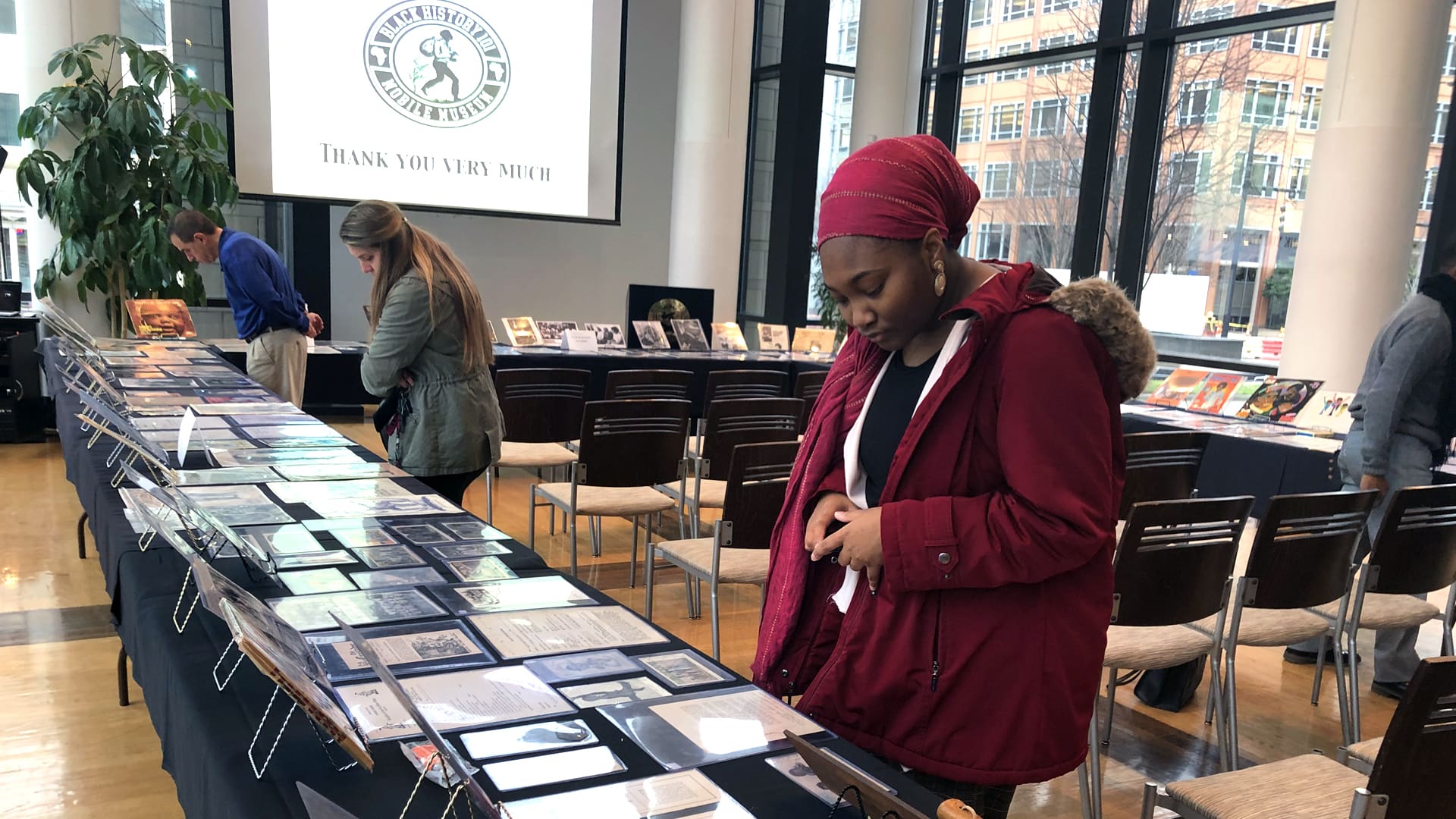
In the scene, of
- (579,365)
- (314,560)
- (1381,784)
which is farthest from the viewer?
(579,365)

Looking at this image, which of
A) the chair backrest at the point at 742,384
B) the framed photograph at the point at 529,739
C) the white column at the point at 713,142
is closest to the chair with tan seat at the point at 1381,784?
the framed photograph at the point at 529,739

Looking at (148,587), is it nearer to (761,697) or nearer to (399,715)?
(399,715)

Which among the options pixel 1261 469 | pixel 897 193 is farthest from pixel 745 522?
pixel 1261 469

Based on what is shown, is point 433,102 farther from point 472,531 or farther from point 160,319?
point 472,531

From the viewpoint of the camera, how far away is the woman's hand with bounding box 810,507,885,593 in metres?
1.14

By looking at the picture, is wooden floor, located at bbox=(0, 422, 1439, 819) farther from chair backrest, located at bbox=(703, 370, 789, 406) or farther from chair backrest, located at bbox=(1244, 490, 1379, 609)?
chair backrest, located at bbox=(703, 370, 789, 406)

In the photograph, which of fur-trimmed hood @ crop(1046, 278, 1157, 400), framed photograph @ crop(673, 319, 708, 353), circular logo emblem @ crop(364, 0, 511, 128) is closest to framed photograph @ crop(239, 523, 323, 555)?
fur-trimmed hood @ crop(1046, 278, 1157, 400)

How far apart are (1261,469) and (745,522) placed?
9.16 ft

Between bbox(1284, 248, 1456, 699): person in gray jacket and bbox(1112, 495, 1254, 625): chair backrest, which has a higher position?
bbox(1284, 248, 1456, 699): person in gray jacket

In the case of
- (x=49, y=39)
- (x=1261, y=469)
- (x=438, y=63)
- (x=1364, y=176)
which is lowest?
(x=1261, y=469)

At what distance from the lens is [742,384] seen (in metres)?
5.21

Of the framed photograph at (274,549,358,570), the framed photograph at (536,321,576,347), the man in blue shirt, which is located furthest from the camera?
the framed photograph at (536,321,576,347)

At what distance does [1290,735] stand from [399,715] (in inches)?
116

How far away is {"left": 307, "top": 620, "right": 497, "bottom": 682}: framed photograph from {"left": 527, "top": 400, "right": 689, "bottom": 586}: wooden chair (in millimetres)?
2102
